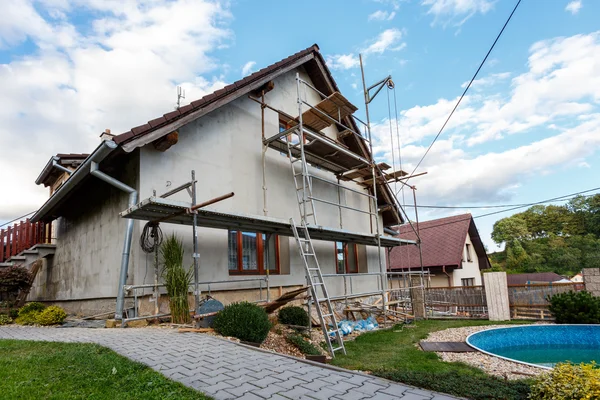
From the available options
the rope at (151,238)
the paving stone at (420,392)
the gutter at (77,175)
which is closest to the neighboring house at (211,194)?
the gutter at (77,175)

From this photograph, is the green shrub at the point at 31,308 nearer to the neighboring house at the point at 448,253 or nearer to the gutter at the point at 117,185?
the gutter at the point at 117,185

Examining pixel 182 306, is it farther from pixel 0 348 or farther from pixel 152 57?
pixel 152 57

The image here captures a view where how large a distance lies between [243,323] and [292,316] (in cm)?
283

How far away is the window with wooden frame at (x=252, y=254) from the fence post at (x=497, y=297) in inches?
316

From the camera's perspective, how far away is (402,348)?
Answer: 7.82 meters

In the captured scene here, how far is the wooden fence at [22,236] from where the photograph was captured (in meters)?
13.5

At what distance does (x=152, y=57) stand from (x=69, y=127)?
19.4 feet

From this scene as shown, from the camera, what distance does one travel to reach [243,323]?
Result: 611 cm

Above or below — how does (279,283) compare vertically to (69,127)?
below

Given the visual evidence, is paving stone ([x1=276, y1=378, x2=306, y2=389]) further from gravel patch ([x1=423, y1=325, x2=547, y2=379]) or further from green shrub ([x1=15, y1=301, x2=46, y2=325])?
green shrub ([x1=15, y1=301, x2=46, y2=325])

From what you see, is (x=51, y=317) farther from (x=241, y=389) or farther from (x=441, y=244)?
(x=441, y=244)

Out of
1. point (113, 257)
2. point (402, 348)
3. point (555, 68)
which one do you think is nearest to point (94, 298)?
point (113, 257)

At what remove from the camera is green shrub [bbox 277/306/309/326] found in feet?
28.6

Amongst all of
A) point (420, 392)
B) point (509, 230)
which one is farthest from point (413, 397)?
point (509, 230)
